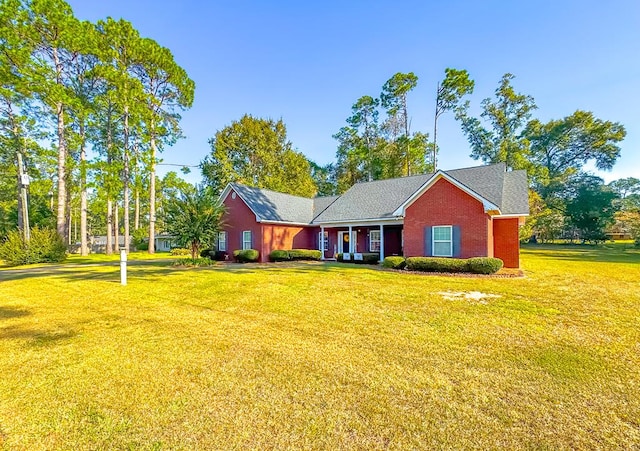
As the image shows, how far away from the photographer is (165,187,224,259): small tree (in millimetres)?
17484

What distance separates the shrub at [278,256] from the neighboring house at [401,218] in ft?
1.25

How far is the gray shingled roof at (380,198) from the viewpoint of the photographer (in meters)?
16.0

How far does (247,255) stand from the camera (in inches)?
796

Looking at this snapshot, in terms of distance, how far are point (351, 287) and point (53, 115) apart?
108 feet

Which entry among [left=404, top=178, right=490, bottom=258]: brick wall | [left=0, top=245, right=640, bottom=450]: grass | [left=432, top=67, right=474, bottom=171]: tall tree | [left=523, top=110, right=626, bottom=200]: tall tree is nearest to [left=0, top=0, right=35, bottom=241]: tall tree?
[left=0, top=245, right=640, bottom=450]: grass

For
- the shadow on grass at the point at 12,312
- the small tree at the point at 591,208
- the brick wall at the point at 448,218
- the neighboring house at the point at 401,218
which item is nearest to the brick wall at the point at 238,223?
the neighboring house at the point at 401,218

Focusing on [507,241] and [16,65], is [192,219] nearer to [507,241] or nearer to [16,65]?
[507,241]

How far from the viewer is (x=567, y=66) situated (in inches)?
560

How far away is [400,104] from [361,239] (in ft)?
67.2

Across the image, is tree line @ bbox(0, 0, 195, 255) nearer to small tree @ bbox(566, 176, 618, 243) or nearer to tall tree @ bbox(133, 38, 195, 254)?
tall tree @ bbox(133, 38, 195, 254)

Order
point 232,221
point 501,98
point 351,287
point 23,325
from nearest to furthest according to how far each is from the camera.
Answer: point 23,325
point 351,287
point 232,221
point 501,98

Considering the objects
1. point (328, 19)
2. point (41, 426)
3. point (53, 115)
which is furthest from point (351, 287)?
point (53, 115)

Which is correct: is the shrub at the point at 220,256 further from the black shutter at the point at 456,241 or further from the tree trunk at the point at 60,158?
the black shutter at the point at 456,241

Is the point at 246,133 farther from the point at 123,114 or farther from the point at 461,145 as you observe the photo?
the point at 461,145
